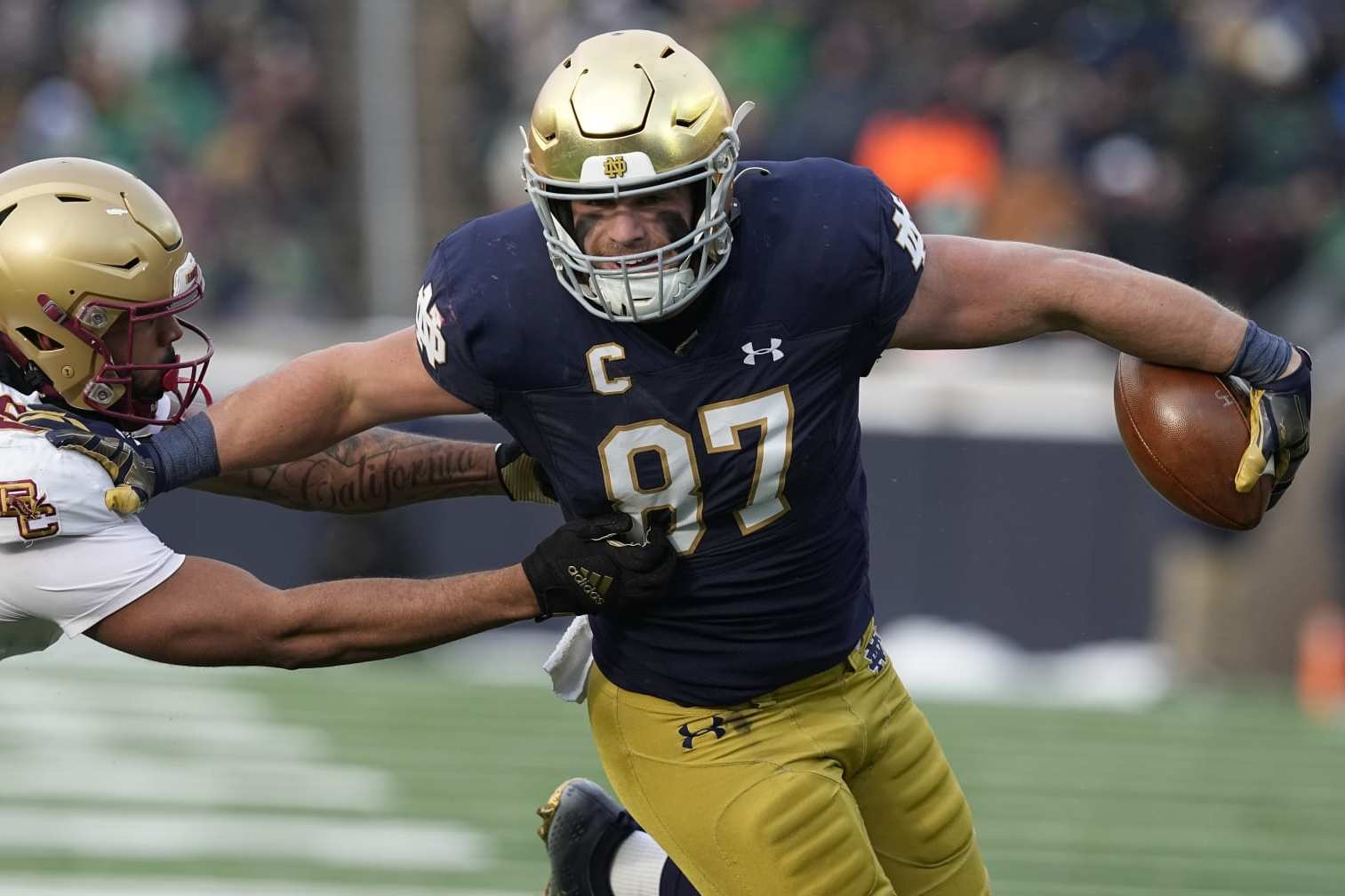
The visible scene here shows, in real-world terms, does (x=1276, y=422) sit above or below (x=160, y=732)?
above

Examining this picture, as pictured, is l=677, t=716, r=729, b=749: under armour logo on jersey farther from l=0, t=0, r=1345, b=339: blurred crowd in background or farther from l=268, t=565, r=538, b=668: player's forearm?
l=0, t=0, r=1345, b=339: blurred crowd in background

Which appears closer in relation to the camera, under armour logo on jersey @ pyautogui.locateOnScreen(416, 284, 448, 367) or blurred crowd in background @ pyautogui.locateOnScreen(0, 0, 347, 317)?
under armour logo on jersey @ pyautogui.locateOnScreen(416, 284, 448, 367)

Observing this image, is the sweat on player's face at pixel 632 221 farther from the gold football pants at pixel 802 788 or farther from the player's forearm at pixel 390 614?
the gold football pants at pixel 802 788

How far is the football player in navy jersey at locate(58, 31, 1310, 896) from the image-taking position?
103 inches

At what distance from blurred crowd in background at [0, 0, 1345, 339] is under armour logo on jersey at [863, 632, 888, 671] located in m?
5.09

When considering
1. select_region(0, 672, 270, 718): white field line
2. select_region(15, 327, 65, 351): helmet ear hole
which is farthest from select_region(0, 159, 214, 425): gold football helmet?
select_region(0, 672, 270, 718): white field line

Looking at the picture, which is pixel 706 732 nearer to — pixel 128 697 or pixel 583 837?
pixel 583 837

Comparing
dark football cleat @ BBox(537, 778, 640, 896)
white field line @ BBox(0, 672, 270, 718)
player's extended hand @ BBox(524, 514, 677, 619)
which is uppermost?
player's extended hand @ BBox(524, 514, 677, 619)

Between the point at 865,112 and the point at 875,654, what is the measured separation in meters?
5.52

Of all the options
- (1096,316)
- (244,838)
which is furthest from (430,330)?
(244,838)

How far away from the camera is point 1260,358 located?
113 inches

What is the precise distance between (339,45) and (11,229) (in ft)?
19.9

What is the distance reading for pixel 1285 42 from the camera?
27.1 ft

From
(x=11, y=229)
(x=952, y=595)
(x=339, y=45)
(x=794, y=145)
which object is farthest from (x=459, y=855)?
(x=339, y=45)
